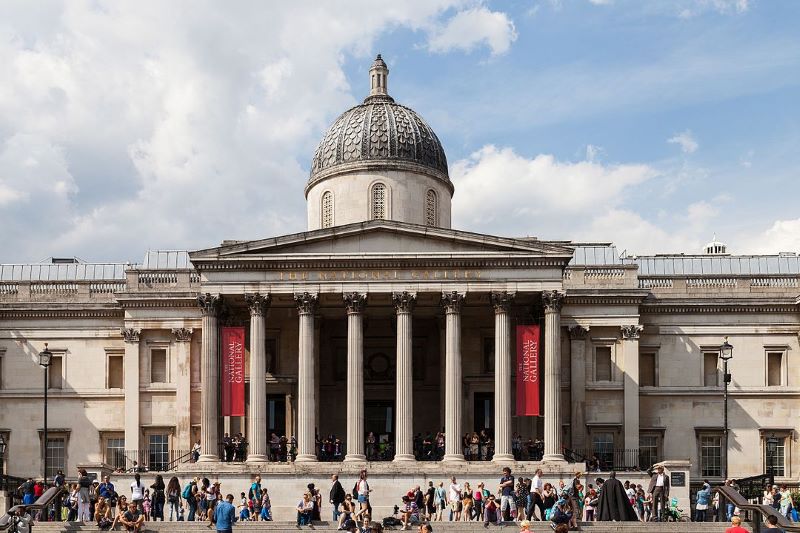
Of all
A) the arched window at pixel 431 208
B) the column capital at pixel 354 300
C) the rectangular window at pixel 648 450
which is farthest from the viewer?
the arched window at pixel 431 208

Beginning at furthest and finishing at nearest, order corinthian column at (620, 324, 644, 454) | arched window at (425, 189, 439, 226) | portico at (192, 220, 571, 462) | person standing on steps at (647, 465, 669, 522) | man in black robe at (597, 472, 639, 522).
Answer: arched window at (425, 189, 439, 226), corinthian column at (620, 324, 644, 454), portico at (192, 220, 571, 462), person standing on steps at (647, 465, 669, 522), man in black robe at (597, 472, 639, 522)

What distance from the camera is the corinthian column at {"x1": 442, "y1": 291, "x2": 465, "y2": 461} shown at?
48084mm

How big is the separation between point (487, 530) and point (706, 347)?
23.3 metres

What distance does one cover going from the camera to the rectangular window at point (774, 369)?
56.4 meters

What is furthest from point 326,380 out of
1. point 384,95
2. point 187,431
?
point 384,95

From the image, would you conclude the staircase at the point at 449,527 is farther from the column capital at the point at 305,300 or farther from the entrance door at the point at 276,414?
the entrance door at the point at 276,414

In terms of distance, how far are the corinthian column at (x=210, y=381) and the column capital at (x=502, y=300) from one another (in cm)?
1198

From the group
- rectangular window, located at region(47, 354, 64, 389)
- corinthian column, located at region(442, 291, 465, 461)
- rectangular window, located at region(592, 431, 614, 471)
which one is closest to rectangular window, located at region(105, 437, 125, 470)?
rectangular window, located at region(47, 354, 64, 389)

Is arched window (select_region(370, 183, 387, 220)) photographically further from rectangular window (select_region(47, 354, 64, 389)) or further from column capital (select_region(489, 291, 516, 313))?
rectangular window (select_region(47, 354, 64, 389))

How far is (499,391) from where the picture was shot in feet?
160

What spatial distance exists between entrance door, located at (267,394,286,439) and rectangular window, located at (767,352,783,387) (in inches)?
941

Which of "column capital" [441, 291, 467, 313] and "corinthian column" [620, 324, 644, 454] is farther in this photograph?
"corinthian column" [620, 324, 644, 454]

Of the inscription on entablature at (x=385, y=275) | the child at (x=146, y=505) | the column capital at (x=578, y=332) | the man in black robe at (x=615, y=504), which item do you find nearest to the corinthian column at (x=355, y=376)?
the inscription on entablature at (x=385, y=275)

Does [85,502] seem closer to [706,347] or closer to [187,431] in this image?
[187,431]
